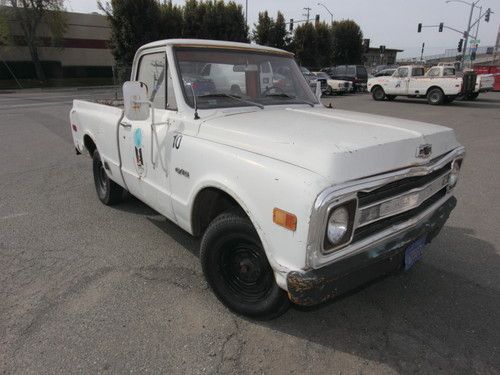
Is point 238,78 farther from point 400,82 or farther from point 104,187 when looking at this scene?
point 400,82

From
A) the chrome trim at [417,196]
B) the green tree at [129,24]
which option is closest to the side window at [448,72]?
the chrome trim at [417,196]

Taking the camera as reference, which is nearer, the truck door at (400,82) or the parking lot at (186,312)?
the parking lot at (186,312)

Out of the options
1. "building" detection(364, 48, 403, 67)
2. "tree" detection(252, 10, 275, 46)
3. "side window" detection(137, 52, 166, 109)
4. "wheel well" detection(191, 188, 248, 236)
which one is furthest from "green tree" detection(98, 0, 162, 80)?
"building" detection(364, 48, 403, 67)

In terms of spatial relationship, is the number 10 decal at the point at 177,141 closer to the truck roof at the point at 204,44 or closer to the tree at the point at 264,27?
the truck roof at the point at 204,44

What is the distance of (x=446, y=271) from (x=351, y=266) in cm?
180

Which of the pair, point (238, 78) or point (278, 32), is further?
point (278, 32)

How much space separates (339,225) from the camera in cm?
229

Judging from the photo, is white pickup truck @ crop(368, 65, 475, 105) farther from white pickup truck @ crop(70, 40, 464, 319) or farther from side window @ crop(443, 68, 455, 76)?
white pickup truck @ crop(70, 40, 464, 319)

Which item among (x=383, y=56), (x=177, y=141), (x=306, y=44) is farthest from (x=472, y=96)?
(x=383, y=56)

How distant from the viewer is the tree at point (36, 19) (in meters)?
31.8

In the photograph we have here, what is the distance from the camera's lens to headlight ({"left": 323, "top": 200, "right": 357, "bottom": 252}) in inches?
88.7

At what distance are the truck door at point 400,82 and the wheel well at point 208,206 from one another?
1921 centimetres

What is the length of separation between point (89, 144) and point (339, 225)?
425cm

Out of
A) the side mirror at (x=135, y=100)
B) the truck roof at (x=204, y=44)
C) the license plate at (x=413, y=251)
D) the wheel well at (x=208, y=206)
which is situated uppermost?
the truck roof at (x=204, y=44)
